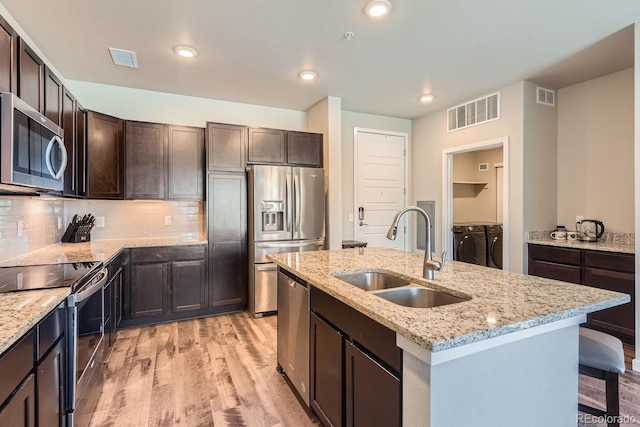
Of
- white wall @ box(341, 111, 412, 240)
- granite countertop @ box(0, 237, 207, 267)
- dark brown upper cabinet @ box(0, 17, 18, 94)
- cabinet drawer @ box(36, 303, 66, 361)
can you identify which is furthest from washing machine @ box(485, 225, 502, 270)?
dark brown upper cabinet @ box(0, 17, 18, 94)

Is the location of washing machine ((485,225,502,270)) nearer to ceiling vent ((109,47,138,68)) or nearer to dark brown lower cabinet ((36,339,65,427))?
ceiling vent ((109,47,138,68))

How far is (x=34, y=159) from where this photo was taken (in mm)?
1708

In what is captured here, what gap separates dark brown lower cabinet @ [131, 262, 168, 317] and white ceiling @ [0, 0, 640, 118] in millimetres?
2013

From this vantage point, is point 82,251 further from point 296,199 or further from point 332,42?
point 332,42

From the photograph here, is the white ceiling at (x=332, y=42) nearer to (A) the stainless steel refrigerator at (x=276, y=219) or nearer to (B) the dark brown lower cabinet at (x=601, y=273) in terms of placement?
(A) the stainless steel refrigerator at (x=276, y=219)

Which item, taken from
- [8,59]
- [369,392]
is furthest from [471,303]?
[8,59]

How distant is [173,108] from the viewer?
3.98 meters

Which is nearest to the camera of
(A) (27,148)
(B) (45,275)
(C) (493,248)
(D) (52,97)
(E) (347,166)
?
(A) (27,148)

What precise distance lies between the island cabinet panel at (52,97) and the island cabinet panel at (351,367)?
2171 millimetres

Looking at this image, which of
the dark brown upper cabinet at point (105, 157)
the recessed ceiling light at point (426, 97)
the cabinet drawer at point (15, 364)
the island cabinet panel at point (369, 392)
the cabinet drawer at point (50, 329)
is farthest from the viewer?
the recessed ceiling light at point (426, 97)

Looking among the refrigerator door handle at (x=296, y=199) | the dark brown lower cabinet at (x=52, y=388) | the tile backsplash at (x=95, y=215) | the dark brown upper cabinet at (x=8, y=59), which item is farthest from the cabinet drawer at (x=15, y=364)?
the refrigerator door handle at (x=296, y=199)

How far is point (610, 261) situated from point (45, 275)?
4.31 meters

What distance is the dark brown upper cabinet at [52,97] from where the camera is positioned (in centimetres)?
216

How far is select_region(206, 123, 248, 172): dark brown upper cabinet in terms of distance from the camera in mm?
3697
